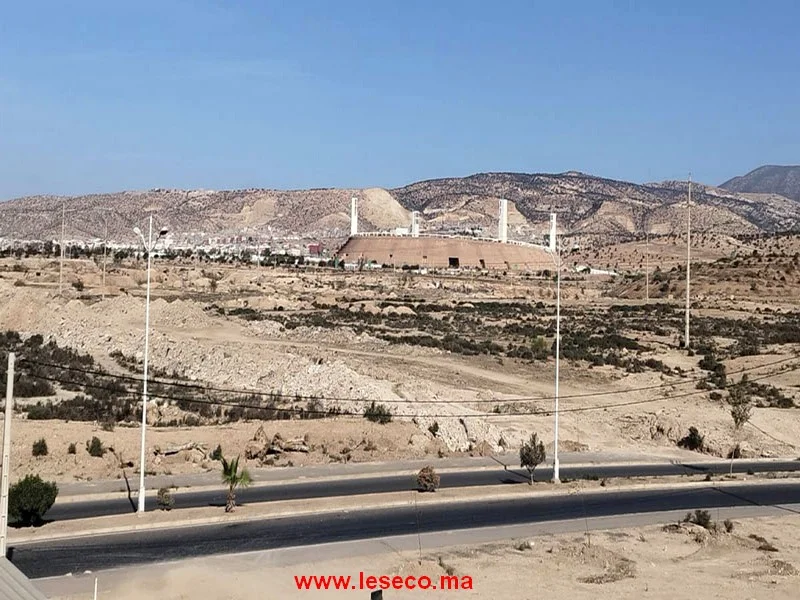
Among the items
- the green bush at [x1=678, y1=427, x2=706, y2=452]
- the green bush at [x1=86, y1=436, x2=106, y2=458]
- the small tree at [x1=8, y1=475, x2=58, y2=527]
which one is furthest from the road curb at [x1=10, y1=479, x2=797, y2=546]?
the green bush at [x1=678, y1=427, x2=706, y2=452]

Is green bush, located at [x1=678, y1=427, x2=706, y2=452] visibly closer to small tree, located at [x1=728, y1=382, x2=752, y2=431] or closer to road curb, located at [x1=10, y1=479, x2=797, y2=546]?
small tree, located at [x1=728, y1=382, x2=752, y2=431]

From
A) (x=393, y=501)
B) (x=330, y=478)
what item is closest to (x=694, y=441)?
(x=330, y=478)

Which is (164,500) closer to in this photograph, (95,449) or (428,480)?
(95,449)

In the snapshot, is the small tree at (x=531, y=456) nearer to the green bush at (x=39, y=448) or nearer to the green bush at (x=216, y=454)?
the green bush at (x=216, y=454)

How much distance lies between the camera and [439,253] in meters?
128

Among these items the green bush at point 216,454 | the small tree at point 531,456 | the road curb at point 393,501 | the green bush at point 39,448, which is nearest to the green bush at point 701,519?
the road curb at point 393,501

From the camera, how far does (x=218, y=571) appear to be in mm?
15164

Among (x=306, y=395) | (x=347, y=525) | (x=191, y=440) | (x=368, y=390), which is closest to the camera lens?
(x=347, y=525)

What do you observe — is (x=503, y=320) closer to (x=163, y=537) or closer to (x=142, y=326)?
(x=142, y=326)

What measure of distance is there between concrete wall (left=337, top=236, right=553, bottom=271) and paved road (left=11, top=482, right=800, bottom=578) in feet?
339

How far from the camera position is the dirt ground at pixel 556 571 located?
47.4 feet

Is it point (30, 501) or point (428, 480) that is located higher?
point (30, 501)

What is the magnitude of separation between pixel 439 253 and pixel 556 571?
112m

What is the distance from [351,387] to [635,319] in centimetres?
3843
